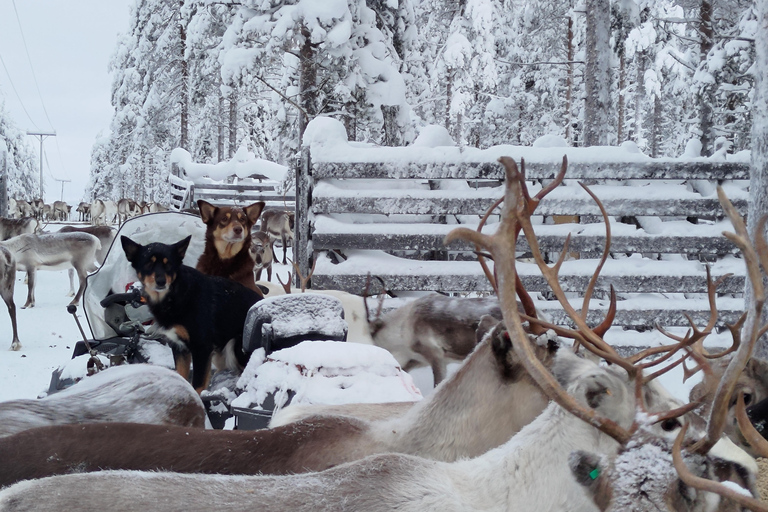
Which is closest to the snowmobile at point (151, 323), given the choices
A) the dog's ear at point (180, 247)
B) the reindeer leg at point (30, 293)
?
the dog's ear at point (180, 247)

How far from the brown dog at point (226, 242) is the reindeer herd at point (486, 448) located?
3.25 meters

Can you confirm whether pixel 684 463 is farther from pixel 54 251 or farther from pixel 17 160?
pixel 17 160

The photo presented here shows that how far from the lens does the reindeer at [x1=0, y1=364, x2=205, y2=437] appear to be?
2422mm

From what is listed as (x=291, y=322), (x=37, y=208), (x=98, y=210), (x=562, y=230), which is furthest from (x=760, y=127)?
(x=37, y=208)

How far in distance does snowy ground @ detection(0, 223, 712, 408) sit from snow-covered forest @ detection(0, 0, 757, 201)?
249 centimetres

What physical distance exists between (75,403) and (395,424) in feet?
4.53

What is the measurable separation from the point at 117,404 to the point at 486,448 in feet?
5.26

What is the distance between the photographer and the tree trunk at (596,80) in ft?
36.3

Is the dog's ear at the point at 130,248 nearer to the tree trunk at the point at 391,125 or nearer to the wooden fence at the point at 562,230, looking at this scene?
the wooden fence at the point at 562,230

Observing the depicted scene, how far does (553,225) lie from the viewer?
6125 mm

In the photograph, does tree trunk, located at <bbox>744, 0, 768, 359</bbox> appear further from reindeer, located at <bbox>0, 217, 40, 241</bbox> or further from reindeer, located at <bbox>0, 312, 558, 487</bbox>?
reindeer, located at <bbox>0, 217, 40, 241</bbox>

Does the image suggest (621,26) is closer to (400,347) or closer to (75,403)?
(400,347)

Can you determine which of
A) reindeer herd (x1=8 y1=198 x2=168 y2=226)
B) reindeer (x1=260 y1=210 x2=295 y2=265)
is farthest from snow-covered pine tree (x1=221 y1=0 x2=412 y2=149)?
reindeer herd (x1=8 y1=198 x2=168 y2=226)

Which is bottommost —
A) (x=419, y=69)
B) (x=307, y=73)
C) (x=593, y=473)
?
(x=593, y=473)
